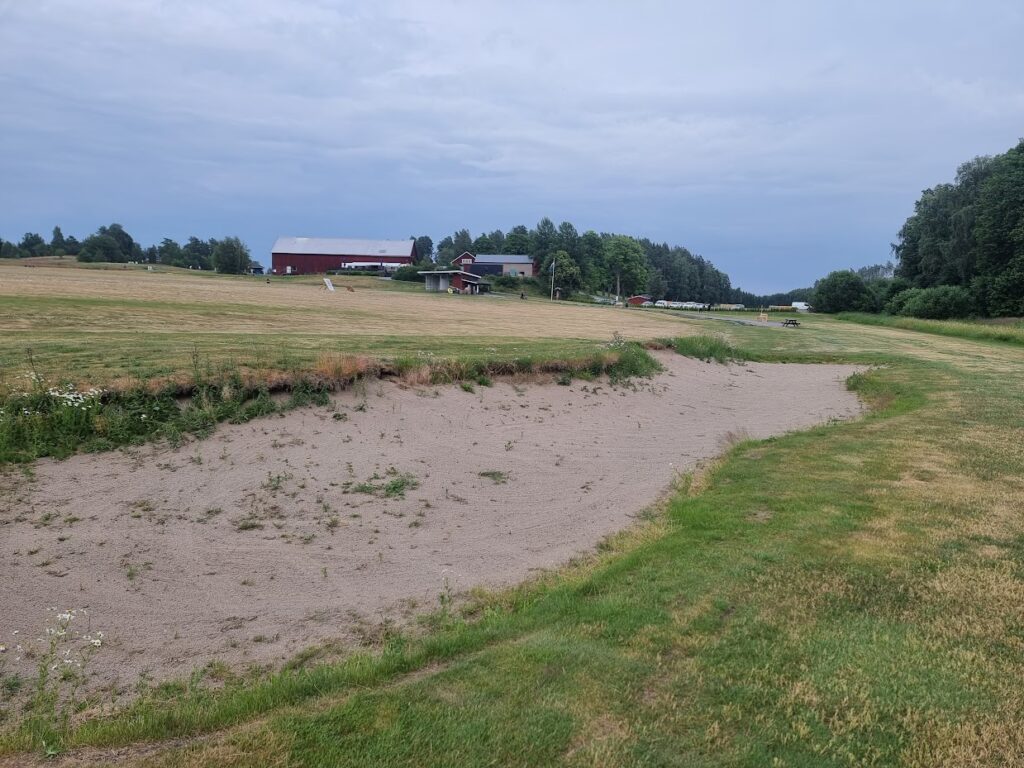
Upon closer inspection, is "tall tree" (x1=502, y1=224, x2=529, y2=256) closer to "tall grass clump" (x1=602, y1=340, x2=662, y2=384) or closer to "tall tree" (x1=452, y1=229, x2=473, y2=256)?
"tall tree" (x1=452, y1=229, x2=473, y2=256)

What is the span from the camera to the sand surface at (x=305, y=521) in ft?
20.7

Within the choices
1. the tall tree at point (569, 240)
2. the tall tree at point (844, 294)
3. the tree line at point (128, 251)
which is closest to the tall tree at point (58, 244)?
the tree line at point (128, 251)

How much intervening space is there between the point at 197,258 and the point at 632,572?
169 meters

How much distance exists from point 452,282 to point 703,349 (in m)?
82.5

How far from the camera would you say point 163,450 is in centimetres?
981

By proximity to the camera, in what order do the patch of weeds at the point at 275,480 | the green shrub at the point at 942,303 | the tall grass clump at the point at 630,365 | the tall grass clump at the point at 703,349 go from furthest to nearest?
the green shrub at the point at 942,303 < the tall grass clump at the point at 703,349 < the tall grass clump at the point at 630,365 < the patch of weeds at the point at 275,480

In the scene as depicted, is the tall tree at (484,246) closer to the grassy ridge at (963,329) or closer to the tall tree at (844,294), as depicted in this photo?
the tall tree at (844,294)

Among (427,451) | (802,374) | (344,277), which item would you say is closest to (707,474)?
(427,451)

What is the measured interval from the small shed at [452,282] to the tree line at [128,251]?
35998 mm

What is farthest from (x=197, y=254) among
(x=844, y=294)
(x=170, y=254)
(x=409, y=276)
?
(x=844, y=294)

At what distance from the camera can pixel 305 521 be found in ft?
28.4

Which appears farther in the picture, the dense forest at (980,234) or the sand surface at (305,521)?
the dense forest at (980,234)

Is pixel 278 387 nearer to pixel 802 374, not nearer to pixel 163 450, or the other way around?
pixel 163 450

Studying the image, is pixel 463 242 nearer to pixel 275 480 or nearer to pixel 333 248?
pixel 333 248
